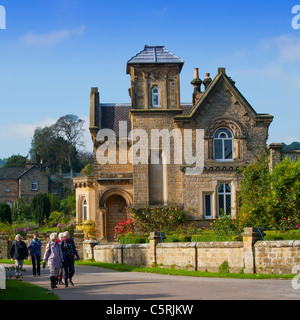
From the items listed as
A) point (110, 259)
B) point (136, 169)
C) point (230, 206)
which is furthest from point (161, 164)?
point (110, 259)

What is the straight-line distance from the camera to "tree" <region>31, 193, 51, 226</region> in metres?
67.5

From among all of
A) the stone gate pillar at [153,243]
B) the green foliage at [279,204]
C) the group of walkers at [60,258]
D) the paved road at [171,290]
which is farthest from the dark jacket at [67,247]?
the green foliage at [279,204]

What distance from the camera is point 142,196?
1329 inches

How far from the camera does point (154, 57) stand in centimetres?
3547

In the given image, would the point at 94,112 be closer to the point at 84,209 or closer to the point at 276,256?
the point at 84,209

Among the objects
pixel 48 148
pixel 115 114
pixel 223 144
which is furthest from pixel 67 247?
pixel 48 148

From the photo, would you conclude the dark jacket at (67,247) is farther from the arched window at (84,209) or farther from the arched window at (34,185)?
the arched window at (34,185)

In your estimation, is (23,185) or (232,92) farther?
(23,185)

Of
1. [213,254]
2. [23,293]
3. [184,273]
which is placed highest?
[213,254]

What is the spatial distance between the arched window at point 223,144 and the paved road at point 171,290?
15867 mm

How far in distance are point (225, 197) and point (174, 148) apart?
4.20 metres

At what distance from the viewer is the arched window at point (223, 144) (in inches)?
1336

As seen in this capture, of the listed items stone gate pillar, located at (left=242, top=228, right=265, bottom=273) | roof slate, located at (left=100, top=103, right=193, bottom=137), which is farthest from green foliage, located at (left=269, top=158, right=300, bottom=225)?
roof slate, located at (left=100, top=103, right=193, bottom=137)

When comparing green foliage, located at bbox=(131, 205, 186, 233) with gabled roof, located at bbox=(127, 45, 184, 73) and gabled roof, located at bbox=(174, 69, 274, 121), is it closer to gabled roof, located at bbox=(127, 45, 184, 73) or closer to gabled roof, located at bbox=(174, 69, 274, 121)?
gabled roof, located at bbox=(174, 69, 274, 121)
